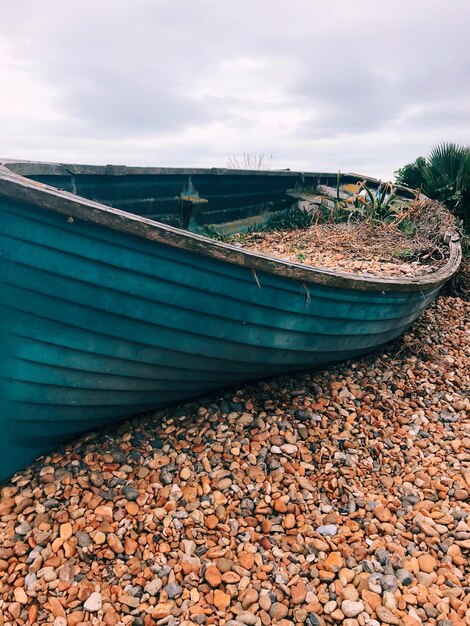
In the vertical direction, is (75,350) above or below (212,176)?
below

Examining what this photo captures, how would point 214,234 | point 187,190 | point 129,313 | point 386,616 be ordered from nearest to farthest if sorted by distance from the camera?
point 386,616 → point 129,313 → point 187,190 → point 214,234

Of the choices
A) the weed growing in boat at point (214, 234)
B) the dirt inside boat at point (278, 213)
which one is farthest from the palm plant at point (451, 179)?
the weed growing in boat at point (214, 234)

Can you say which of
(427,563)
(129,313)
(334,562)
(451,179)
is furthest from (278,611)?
(451,179)

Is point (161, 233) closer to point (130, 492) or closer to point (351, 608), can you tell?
point (130, 492)

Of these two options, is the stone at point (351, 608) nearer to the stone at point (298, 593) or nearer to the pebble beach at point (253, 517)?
the pebble beach at point (253, 517)

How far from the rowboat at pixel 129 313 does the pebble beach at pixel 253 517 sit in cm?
26

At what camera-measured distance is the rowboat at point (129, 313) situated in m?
2.26

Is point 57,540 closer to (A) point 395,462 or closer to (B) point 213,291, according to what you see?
(B) point 213,291

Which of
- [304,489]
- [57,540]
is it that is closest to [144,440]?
[57,540]

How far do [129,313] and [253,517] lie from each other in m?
1.38

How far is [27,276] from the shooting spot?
232cm

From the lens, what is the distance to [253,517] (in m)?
2.58

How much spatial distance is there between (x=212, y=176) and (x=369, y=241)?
223 centimetres

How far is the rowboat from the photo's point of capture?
7.42ft
